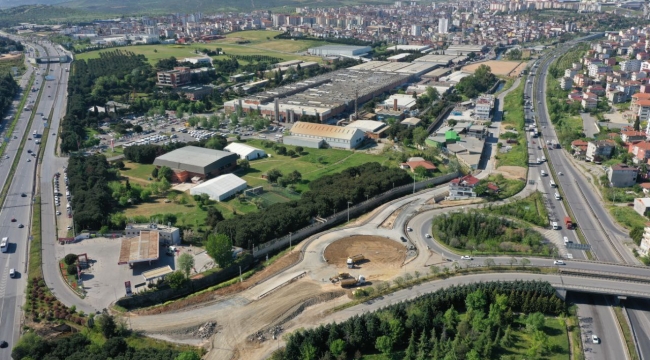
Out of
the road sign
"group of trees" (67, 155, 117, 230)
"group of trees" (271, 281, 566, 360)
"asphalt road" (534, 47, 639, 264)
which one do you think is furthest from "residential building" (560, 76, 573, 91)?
"group of trees" (67, 155, 117, 230)

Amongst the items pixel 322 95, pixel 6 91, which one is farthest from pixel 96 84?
pixel 322 95

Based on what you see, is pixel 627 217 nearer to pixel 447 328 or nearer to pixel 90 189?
pixel 447 328

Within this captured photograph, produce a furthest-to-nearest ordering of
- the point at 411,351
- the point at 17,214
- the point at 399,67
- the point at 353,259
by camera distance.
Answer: the point at 399,67 → the point at 17,214 → the point at 353,259 → the point at 411,351

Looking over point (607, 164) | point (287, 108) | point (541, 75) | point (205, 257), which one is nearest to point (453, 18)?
point (541, 75)

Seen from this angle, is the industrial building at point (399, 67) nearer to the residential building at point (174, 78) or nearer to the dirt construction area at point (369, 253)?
the residential building at point (174, 78)

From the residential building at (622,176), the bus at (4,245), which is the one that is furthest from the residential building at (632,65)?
the bus at (4,245)

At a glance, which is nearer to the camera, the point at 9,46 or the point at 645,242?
the point at 645,242
